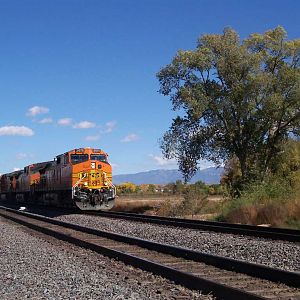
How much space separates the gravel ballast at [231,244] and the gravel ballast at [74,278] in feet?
8.19

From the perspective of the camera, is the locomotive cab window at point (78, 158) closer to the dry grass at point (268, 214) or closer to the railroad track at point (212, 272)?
the dry grass at point (268, 214)

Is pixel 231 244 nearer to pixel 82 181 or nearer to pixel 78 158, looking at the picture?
pixel 82 181

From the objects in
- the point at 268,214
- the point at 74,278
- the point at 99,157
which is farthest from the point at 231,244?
the point at 99,157

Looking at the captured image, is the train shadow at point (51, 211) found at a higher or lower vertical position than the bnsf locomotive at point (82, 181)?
lower

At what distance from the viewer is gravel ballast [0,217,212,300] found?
7.49m

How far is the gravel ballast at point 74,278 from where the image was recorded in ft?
24.6

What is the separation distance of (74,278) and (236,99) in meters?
25.1

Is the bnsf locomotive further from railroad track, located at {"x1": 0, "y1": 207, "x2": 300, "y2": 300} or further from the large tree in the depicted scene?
railroad track, located at {"x1": 0, "y1": 207, "x2": 300, "y2": 300}

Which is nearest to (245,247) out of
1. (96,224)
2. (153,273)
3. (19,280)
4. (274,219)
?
(153,273)

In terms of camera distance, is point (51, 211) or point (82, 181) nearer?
point (82, 181)

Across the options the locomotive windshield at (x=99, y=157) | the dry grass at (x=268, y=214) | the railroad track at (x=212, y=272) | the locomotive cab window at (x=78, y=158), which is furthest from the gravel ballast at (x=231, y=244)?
the locomotive windshield at (x=99, y=157)

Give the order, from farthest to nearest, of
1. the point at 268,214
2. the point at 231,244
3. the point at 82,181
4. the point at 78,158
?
the point at 78,158 < the point at 82,181 < the point at 268,214 < the point at 231,244

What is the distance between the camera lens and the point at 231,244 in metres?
12.8

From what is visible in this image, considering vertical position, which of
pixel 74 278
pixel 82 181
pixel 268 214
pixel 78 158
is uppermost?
pixel 78 158
